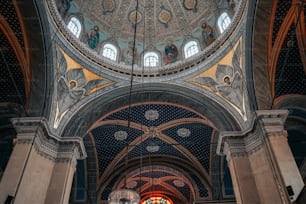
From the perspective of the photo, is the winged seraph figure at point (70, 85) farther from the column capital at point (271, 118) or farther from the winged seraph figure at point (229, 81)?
the column capital at point (271, 118)

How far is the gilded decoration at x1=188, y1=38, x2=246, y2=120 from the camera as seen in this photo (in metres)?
11.4

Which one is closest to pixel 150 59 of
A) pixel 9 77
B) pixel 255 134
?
pixel 9 77

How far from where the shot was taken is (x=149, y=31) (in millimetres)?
15977

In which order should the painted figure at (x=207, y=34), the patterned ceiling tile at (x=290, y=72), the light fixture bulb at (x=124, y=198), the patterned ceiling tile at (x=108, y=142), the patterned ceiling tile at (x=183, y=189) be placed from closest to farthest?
1. the light fixture bulb at (x=124, y=198)
2. the patterned ceiling tile at (x=290, y=72)
3. the painted figure at (x=207, y=34)
4. the patterned ceiling tile at (x=108, y=142)
5. the patterned ceiling tile at (x=183, y=189)

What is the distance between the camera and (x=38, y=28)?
10.3 meters

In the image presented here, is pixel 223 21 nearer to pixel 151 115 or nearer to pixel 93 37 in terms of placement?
pixel 151 115

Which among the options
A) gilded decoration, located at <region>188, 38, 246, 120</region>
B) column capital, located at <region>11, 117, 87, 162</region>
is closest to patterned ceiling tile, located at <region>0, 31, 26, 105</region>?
column capital, located at <region>11, 117, 87, 162</region>

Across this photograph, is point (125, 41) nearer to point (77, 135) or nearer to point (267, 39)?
point (77, 135)

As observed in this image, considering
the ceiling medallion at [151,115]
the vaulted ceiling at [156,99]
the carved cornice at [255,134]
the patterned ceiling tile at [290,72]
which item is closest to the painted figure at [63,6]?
the vaulted ceiling at [156,99]

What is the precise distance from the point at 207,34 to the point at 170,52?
2.09m

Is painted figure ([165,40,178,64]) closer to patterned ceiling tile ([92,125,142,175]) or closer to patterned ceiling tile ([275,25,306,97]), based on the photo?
patterned ceiling tile ([92,125,142,175])

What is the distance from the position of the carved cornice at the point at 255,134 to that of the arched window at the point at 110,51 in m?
7.04

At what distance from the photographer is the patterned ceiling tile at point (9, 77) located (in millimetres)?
10227

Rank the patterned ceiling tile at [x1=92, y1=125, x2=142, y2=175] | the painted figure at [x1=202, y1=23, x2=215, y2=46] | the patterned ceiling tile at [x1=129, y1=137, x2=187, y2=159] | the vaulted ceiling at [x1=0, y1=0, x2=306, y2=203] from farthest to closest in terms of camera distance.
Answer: the patterned ceiling tile at [x1=129, y1=137, x2=187, y2=159] → the patterned ceiling tile at [x1=92, y1=125, x2=142, y2=175] → the painted figure at [x1=202, y1=23, x2=215, y2=46] → the vaulted ceiling at [x1=0, y1=0, x2=306, y2=203]
